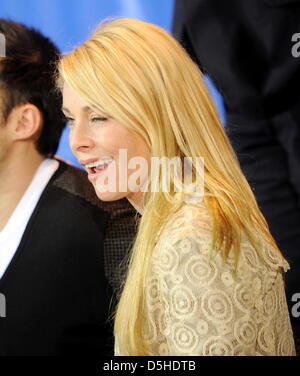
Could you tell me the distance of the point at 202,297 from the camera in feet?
3.34

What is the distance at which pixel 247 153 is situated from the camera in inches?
69.5

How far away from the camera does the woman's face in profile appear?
1198 millimetres

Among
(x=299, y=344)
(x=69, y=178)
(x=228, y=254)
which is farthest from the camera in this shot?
(x=69, y=178)

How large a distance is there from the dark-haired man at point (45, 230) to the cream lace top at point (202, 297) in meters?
0.44

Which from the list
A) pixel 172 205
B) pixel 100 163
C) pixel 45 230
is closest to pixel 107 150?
pixel 100 163

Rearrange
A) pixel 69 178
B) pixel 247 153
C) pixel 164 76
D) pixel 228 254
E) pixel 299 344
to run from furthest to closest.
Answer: pixel 247 153 < pixel 69 178 < pixel 299 344 < pixel 164 76 < pixel 228 254

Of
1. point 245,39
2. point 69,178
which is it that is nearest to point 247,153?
point 245,39

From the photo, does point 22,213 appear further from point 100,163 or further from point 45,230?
point 100,163

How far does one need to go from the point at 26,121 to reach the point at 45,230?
25cm

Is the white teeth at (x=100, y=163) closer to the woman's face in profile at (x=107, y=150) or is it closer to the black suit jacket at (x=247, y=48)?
the woman's face in profile at (x=107, y=150)

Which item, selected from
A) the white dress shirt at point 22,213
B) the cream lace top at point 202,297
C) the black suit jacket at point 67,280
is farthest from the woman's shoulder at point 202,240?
the white dress shirt at point 22,213

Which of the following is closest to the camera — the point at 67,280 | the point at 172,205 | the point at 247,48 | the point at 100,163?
the point at 172,205

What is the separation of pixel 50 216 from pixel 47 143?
178 millimetres

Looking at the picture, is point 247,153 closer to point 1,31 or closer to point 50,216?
point 50,216
